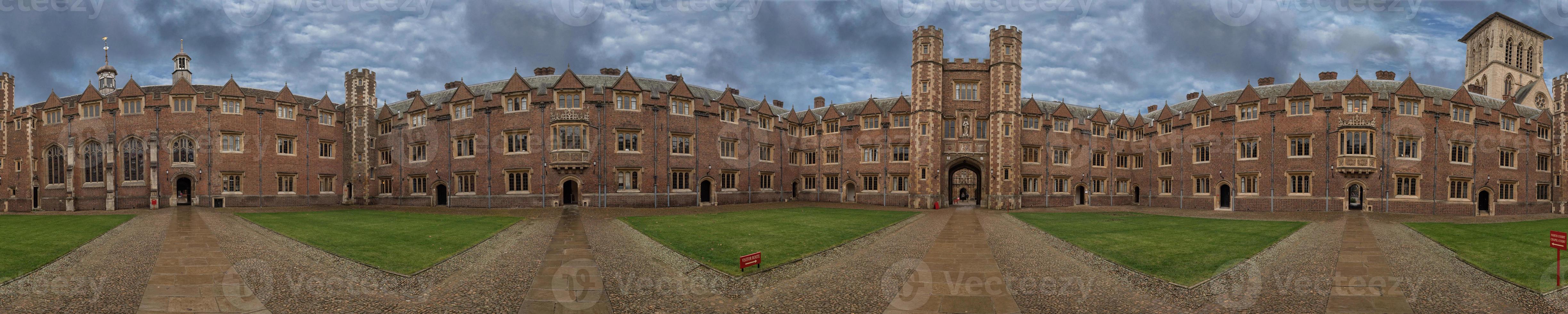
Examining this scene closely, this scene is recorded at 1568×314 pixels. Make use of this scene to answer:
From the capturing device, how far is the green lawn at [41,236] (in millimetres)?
15547

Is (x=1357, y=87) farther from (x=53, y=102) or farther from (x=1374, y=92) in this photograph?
(x=53, y=102)

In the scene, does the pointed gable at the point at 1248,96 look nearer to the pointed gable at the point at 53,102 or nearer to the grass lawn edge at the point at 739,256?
the grass lawn edge at the point at 739,256

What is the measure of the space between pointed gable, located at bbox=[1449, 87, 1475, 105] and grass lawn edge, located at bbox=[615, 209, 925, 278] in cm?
3995

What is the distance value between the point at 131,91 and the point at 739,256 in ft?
172

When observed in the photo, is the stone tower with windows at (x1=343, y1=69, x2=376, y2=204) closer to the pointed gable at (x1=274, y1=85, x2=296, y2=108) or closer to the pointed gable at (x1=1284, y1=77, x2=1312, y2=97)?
the pointed gable at (x1=274, y1=85, x2=296, y2=108)

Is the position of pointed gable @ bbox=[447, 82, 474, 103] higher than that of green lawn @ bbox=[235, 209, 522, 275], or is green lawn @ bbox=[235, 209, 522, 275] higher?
pointed gable @ bbox=[447, 82, 474, 103]

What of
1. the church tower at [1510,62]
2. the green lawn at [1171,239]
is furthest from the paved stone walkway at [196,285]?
the church tower at [1510,62]

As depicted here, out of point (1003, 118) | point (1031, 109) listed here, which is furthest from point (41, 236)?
point (1031, 109)

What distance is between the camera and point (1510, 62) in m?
59.0

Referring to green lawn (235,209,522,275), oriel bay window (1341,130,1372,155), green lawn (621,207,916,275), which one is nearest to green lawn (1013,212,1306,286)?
green lawn (621,207,916,275)

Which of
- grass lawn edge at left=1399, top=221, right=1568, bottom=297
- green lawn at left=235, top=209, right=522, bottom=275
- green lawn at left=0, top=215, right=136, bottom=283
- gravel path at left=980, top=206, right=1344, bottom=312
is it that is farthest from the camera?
green lawn at left=235, top=209, right=522, bottom=275

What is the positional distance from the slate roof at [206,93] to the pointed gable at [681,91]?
1443cm

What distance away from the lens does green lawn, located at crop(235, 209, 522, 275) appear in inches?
659

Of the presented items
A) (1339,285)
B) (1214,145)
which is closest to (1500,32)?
(1214,145)
